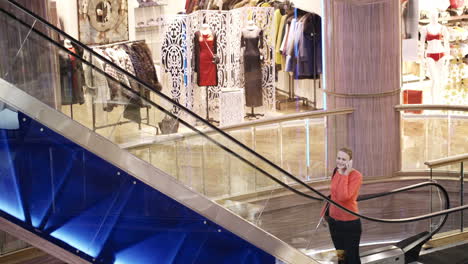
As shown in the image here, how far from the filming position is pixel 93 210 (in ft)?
20.7

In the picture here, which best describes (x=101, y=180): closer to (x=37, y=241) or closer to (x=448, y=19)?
(x=37, y=241)

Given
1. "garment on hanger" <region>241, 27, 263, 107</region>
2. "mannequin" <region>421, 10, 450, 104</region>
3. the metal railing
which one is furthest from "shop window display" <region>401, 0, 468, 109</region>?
the metal railing

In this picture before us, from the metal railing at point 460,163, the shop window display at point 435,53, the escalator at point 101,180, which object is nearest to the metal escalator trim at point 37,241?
the escalator at point 101,180

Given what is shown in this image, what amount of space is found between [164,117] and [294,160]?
424cm

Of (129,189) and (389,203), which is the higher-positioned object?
(129,189)

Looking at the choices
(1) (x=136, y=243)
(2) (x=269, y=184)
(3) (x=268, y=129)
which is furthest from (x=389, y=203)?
(1) (x=136, y=243)

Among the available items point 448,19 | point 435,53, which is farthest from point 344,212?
point 448,19

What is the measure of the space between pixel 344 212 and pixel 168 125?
75.2 inches

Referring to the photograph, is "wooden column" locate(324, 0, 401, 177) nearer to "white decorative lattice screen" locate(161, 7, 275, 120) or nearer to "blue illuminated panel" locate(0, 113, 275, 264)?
"white decorative lattice screen" locate(161, 7, 275, 120)

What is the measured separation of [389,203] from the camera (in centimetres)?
984

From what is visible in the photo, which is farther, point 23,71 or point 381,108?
point 381,108

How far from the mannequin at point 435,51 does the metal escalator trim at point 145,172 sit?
6220 mm

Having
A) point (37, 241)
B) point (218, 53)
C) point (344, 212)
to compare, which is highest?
point (218, 53)

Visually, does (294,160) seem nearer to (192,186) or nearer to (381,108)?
(381,108)
